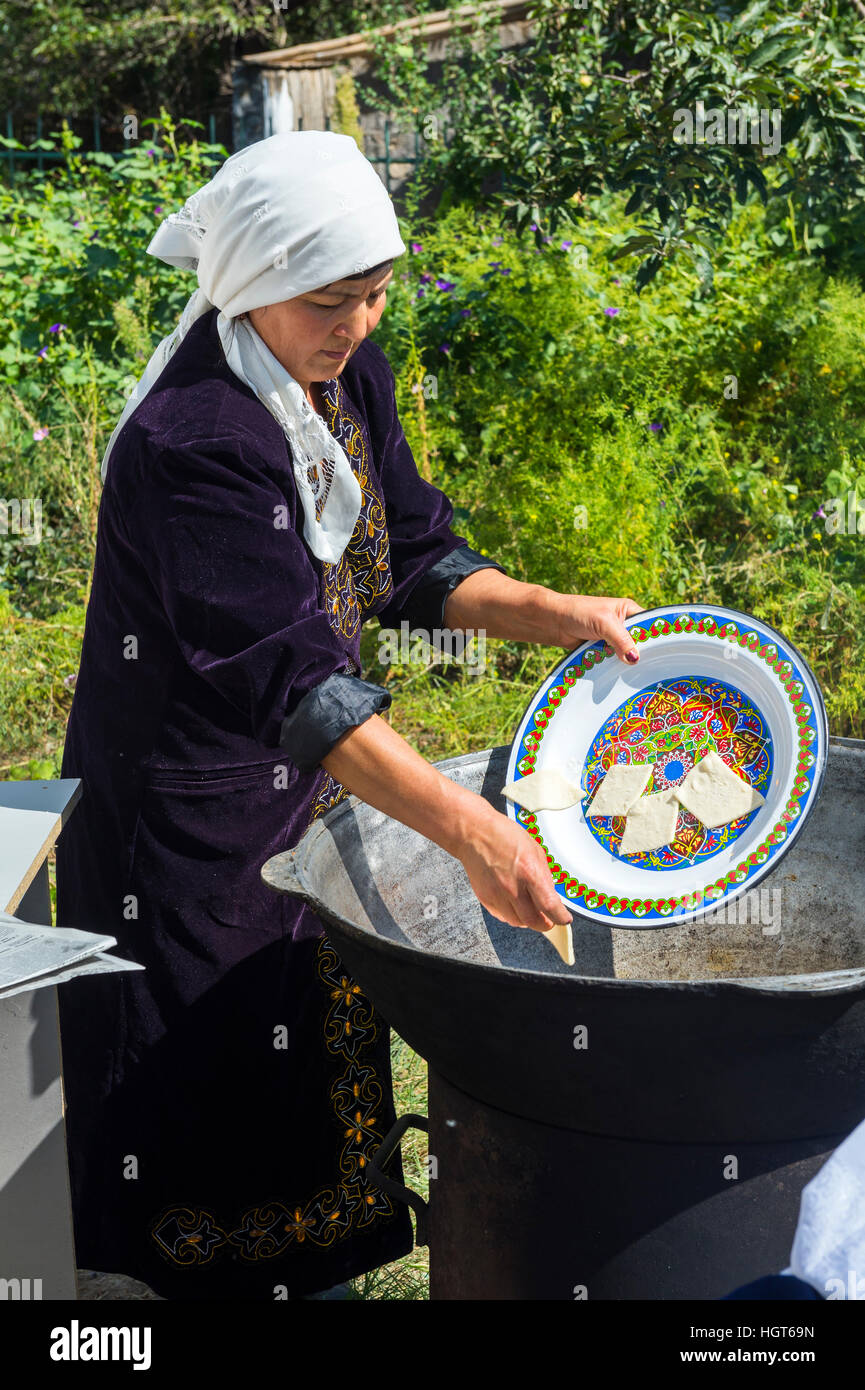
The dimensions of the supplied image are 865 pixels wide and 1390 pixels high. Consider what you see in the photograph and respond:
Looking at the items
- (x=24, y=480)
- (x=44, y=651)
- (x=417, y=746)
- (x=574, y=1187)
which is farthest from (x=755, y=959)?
(x=24, y=480)

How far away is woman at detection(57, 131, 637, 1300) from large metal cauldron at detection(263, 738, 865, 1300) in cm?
17

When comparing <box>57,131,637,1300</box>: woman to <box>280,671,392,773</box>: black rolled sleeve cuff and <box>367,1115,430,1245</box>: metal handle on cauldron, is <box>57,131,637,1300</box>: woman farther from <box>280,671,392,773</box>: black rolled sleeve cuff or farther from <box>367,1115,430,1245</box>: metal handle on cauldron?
<box>367,1115,430,1245</box>: metal handle on cauldron

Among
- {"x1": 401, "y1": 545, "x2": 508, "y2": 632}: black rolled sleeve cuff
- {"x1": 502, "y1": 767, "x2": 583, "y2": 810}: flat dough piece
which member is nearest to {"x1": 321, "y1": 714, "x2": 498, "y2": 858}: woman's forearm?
{"x1": 502, "y1": 767, "x2": 583, "y2": 810}: flat dough piece

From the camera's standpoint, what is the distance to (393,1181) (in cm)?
198

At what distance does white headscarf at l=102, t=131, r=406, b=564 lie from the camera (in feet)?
5.52

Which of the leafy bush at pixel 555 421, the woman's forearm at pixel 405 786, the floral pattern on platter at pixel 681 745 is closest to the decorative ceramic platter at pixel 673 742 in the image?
the floral pattern on platter at pixel 681 745

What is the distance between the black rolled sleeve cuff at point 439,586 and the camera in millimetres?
2252

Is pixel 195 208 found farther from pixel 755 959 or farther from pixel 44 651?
pixel 44 651

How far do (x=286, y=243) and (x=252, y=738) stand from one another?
0.72 m

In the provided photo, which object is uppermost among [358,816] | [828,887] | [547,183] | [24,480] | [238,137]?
Result: [238,137]

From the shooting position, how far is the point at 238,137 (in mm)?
9461

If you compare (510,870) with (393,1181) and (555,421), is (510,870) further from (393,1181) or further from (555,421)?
(555,421)


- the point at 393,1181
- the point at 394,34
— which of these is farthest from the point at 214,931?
the point at 394,34

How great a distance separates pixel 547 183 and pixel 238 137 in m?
5.98
